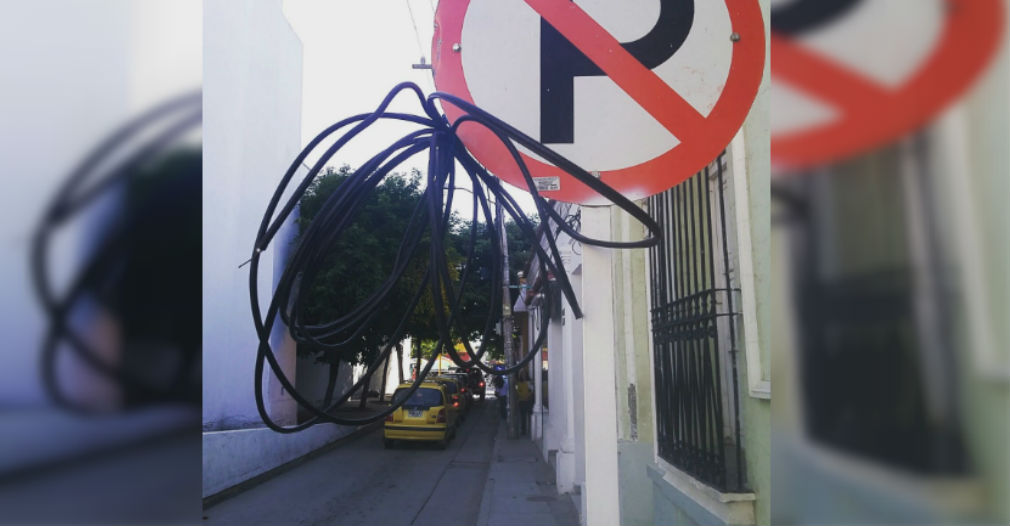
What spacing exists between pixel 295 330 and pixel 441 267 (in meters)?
0.69

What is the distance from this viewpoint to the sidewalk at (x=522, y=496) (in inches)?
332

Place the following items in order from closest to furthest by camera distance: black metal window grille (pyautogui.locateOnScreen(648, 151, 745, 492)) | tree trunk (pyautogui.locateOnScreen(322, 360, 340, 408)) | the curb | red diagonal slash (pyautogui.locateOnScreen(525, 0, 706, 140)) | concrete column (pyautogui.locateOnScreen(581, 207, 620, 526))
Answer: concrete column (pyautogui.locateOnScreen(581, 207, 620, 526)) < red diagonal slash (pyautogui.locateOnScreen(525, 0, 706, 140)) < tree trunk (pyautogui.locateOnScreen(322, 360, 340, 408)) < black metal window grille (pyautogui.locateOnScreen(648, 151, 745, 492)) < the curb

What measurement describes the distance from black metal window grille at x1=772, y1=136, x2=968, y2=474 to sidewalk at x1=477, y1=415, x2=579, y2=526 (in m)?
7.97

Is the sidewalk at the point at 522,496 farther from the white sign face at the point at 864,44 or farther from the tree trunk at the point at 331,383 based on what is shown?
the white sign face at the point at 864,44

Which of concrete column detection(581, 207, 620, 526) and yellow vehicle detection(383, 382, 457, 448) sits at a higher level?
concrete column detection(581, 207, 620, 526)

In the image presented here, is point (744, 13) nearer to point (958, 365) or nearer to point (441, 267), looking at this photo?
point (441, 267)

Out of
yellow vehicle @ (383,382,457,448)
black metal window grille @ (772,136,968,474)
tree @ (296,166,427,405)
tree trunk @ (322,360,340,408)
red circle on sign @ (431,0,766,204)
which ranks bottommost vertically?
yellow vehicle @ (383,382,457,448)

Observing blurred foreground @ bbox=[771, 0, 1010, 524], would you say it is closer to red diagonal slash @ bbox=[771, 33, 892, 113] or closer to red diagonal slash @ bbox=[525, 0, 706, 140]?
red diagonal slash @ bbox=[771, 33, 892, 113]

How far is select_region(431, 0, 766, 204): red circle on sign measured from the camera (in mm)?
1804

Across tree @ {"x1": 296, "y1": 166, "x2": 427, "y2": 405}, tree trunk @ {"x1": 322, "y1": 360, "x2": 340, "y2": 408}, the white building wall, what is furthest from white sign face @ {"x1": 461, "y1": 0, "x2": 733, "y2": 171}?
tree @ {"x1": 296, "y1": 166, "x2": 427, "y2": 405}

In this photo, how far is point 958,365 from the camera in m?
0.54

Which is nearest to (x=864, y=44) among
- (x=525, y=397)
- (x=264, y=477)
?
(x=264, y=477)

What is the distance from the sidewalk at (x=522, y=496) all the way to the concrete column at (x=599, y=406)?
6823 millimetres

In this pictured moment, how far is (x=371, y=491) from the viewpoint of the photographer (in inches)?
406
